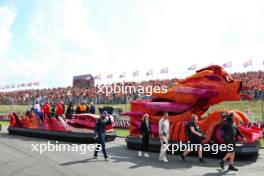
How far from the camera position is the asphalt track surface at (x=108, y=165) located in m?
11.0

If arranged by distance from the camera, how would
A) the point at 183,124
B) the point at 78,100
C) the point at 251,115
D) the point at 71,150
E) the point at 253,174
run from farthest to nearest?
the point at 78,100
the point at 251,115
the point at 71,150
the point at 183,124
the point at 253,174

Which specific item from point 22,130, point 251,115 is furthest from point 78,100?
point 251,115

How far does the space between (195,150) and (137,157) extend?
202cm

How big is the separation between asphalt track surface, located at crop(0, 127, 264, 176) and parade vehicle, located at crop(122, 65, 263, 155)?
2.49 ft

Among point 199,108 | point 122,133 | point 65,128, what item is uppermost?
point 199,108

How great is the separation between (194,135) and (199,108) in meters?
2.80

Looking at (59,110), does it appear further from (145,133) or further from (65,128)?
(145,133)

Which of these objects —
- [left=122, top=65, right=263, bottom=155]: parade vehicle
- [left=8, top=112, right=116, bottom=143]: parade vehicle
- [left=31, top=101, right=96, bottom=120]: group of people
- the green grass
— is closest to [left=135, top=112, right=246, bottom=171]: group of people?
[left=122, top=65, right=263, bottom=155]: parade vehicle

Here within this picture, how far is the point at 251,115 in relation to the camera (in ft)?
69.0

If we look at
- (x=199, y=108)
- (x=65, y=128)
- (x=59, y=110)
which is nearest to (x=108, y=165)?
(x=199, y=108)

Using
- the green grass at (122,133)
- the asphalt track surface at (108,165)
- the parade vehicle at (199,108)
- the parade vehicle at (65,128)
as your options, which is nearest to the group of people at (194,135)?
the asphalt track surface at (108,165)

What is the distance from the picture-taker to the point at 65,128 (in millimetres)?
19797

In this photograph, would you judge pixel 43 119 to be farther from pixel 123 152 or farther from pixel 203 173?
pixel 203 173

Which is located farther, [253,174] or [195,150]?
[195,150]
